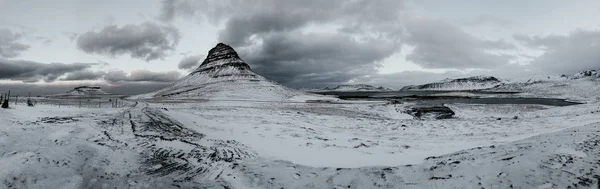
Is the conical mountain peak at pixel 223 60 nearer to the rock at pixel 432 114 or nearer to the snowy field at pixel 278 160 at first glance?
the rock at pixel 432 114

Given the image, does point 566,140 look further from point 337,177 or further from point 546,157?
point 337,177

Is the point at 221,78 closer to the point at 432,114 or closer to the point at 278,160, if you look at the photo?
the point at 432,114

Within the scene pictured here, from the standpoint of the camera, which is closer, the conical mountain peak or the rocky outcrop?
the rocky outcrop

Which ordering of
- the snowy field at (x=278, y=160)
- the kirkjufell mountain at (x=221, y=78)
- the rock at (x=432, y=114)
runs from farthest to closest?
the kirkjufell mountain at (x=221, y=78) → the rock at (x=432, y=114) → the snowy field at (x=278, y=160)

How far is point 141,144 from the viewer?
1257cm

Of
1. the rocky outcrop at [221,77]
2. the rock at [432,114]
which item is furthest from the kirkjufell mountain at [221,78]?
the rock at [432,114]

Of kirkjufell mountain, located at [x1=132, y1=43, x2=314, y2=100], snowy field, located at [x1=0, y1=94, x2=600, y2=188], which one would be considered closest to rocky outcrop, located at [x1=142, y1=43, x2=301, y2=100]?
kirkjufell mountain, located at [x1=132, y1=43, x2=314, y2=100]

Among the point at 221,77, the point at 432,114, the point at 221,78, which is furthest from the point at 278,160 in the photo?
the point at 221,77

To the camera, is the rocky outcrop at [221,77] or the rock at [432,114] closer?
the rock at [432,114]

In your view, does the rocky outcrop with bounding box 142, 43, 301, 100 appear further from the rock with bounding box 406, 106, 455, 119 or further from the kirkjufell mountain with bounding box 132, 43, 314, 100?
the rock with bounding box 406, 106, 455, 119

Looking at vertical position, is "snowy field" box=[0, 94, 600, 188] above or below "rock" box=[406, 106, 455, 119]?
above

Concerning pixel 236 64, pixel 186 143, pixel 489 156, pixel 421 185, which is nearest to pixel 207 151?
pixel 186 143

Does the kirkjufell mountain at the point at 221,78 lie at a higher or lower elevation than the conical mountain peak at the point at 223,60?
lower

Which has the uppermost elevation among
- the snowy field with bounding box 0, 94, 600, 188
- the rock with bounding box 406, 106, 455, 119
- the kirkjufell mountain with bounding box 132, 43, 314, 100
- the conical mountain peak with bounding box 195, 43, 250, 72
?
the conical mountain peak with bounding box 195, 43, 250, 72
